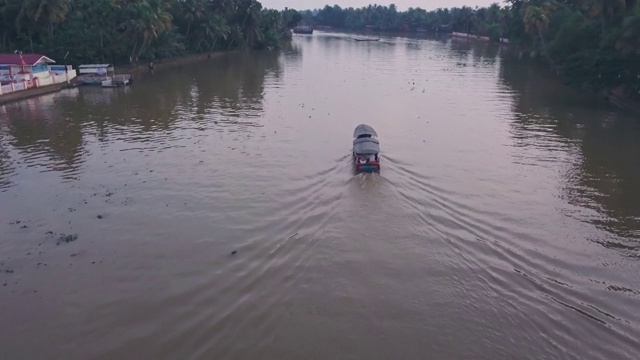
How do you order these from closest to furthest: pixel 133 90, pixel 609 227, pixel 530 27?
pixel 609 227 < pixel 133 90 < pixel 530 27

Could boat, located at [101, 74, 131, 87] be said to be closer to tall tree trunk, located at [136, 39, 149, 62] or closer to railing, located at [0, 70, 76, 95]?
railing, located at [0, 70, 76, 95]

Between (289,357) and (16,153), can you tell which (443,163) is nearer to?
(289,357)

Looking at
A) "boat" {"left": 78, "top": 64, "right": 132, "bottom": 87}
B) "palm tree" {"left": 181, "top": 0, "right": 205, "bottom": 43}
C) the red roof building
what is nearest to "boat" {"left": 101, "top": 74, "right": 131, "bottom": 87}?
"boat" {"left": 78, "top": 64, "right": 132, "bottom": 87}

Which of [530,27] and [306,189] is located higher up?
[530,27]

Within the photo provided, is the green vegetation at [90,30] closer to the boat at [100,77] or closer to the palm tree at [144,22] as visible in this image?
the palm tree at [144,22]

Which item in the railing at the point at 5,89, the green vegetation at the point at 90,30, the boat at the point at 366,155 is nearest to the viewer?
the boat at the point at 366,155

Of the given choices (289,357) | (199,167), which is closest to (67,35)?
(199,167)

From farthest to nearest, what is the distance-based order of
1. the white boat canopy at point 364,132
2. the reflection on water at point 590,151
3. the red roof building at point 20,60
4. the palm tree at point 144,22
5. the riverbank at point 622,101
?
the palm tree at point 144,22 → the red roof building at point 20,60 → the riverbank at point 622,101 → the white boat canopy at point 364,132 → the reflection on water at point 590,151

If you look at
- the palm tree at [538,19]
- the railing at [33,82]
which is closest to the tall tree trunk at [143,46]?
the railing at [33,82]
